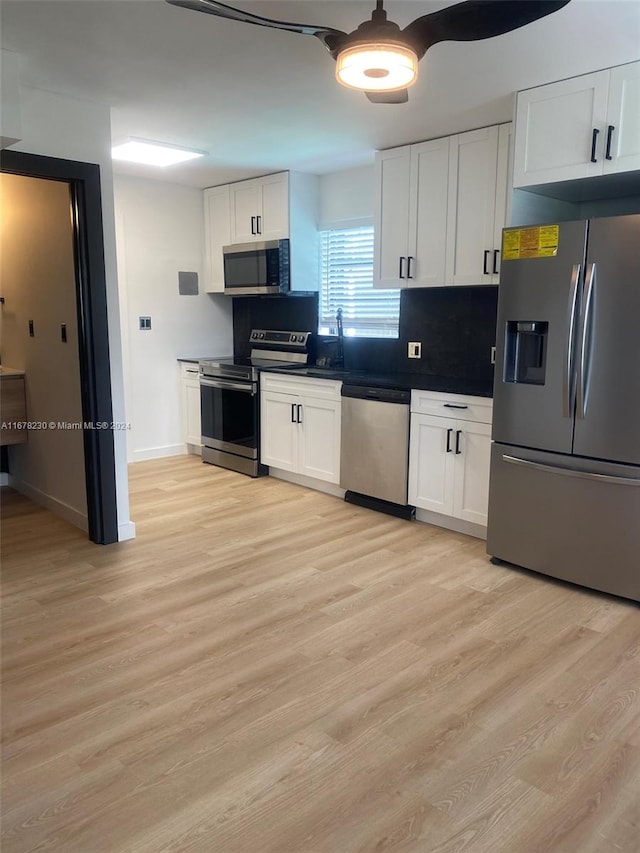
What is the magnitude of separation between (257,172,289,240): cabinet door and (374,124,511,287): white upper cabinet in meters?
0.96

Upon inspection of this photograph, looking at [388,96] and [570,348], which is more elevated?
[388,96]

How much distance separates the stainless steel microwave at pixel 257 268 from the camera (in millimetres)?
5016

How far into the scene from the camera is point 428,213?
13.2 feet

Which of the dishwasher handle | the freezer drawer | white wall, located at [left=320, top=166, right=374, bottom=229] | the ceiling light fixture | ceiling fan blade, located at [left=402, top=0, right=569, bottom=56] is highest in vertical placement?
white wall, located at [left=320, top=166, right=374, bottom=229]

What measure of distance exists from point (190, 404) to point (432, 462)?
270 centimetres

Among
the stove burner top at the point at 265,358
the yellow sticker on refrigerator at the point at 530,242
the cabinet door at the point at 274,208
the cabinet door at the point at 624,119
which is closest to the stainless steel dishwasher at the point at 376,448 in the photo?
the stove burner top at the point at 265,358

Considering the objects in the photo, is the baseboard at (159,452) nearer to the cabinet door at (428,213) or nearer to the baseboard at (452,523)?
the baseboard at (452,523)

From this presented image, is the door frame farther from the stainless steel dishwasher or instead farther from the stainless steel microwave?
the stainless steel microwave

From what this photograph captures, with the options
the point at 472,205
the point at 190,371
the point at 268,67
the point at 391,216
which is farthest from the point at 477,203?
the point at 190,371

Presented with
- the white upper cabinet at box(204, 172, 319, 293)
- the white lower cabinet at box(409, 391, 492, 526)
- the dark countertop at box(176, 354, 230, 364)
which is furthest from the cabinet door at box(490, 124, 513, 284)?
the dark countertop at box(176, 354, 230, 364)

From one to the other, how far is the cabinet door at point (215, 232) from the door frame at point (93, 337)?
7.37ft

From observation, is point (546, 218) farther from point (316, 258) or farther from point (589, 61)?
point (316, 258)

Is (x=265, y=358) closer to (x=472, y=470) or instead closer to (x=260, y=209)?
(x=260, y=209)

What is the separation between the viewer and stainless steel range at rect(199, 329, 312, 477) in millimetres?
5082
